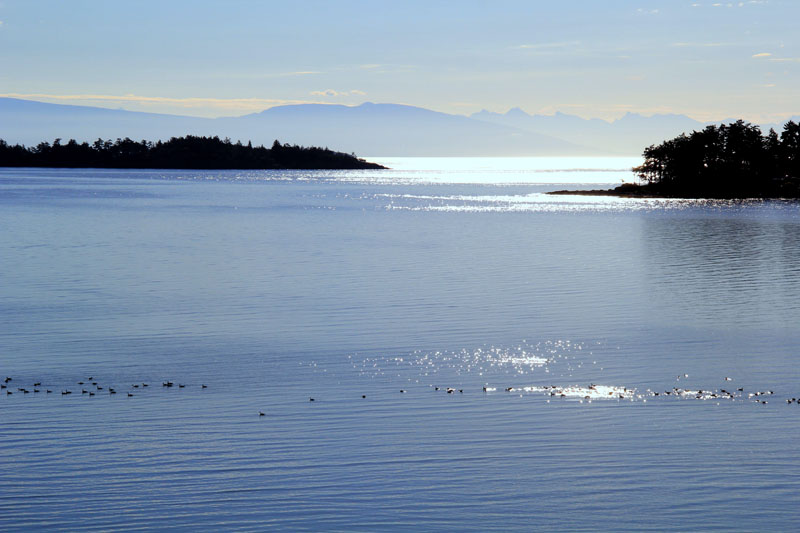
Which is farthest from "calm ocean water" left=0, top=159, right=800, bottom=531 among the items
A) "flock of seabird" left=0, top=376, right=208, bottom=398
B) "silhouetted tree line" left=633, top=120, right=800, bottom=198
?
"silhouetted tree line" left=633, top=120, right=800, bottom=198

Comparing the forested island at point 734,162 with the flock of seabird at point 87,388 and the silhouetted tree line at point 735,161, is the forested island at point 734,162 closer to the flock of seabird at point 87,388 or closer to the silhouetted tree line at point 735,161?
the silhouetted tree line at point 735,161

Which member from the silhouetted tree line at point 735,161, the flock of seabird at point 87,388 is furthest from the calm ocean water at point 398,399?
the silhouetted tree line at point 735,161

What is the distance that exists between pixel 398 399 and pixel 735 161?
171170mm

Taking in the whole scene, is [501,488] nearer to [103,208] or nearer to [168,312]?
[168,312]

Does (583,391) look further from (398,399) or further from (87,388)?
(87,388)

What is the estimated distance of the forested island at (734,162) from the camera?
176 meters

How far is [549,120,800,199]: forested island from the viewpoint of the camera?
176 metres

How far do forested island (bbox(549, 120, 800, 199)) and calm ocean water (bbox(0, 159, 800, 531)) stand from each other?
126 meters

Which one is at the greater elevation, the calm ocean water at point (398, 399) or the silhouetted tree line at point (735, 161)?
the silhouetted tree line at point (735, 161)

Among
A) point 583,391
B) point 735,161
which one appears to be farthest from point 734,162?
point 583,391

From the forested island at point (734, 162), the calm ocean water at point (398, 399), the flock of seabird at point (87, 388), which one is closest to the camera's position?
the calm ocean water at point (398, 399)

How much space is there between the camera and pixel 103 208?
459ft

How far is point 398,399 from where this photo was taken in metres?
24.5

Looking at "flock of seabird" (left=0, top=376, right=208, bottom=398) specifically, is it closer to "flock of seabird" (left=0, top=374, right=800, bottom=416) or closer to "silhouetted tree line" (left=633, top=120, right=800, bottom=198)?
"flock of seabird" (left=0, top=374, right=800, bottom=416)
